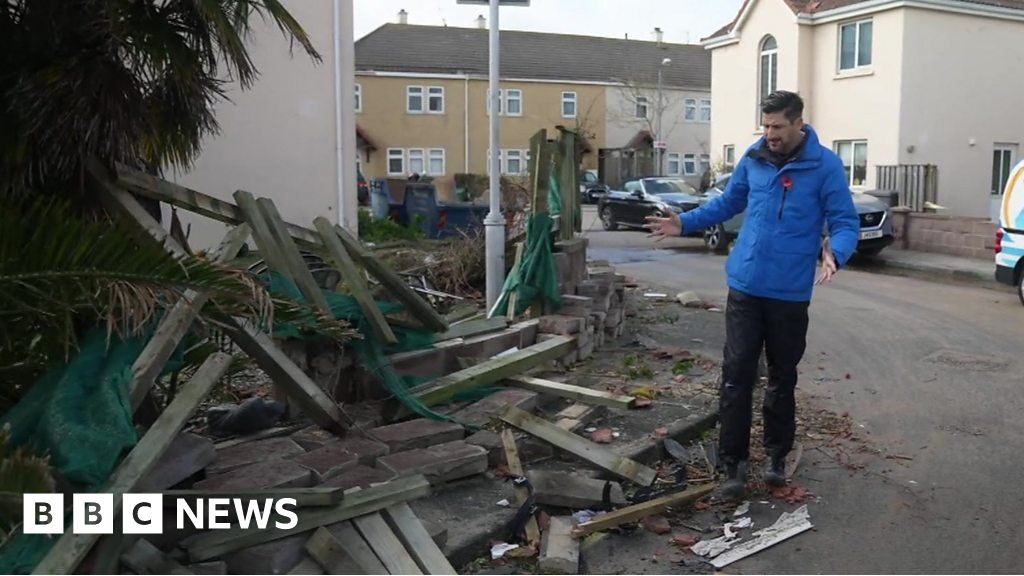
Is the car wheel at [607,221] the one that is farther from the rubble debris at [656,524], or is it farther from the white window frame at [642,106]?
the white window frame at [642,106]

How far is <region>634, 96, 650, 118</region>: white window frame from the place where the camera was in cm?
5088

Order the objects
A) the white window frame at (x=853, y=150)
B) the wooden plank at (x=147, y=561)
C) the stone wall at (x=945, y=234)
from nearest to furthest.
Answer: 1. the wooden plank at (x=147, y=561)
2. the stone wall at (x=945, y=234)
3. the white window frame at (x=853, y=150)

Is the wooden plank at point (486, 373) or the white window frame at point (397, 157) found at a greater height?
the white window frame at point (397, 157)

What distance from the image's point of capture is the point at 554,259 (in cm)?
818

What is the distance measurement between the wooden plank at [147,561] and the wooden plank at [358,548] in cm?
63

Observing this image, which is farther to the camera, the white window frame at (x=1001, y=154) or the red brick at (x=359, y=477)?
the white window frame at (x=1001, y=154)

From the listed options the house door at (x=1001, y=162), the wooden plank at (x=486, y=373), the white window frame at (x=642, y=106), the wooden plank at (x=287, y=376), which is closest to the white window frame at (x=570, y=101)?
the white window frame at (x=642, y=106)

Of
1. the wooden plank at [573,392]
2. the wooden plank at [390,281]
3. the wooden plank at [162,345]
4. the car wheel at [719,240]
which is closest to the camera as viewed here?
the wooden plank at [162,345]

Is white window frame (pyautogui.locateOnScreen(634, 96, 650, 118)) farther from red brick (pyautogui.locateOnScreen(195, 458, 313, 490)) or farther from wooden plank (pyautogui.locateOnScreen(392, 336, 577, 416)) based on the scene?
red brick (pyautogui.locateOnScreen(195, 458, 313, 490))

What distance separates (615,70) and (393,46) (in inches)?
503

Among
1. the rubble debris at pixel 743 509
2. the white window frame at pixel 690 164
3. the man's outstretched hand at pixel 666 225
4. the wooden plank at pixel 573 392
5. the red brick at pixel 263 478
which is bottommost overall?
the rubble debris at pixel 743 509

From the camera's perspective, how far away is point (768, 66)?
89.0ft

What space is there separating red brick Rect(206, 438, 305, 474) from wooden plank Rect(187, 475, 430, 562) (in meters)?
0.61

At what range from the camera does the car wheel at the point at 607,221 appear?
85.7ft
